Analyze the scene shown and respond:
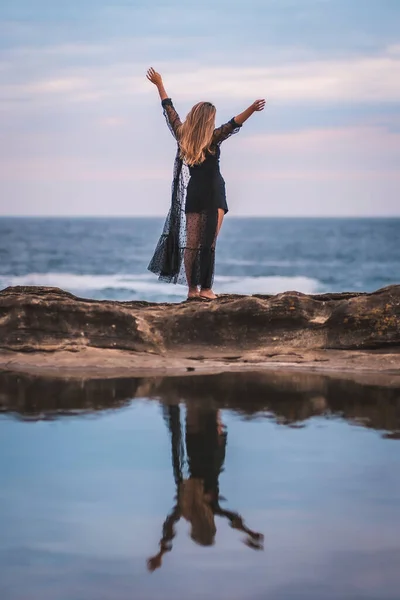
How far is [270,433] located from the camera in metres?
6.09

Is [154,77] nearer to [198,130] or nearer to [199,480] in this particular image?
[198,130]

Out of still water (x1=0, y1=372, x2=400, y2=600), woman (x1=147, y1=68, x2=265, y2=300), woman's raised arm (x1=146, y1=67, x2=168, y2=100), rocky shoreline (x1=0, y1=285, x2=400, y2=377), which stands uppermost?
woman's raised arm (x1=146, y1=67, x2=168, y2=100)

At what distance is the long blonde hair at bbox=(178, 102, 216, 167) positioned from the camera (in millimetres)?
9297

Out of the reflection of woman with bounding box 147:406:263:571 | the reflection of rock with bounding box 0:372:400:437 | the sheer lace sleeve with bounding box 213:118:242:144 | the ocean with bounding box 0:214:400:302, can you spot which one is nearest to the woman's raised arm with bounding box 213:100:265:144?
the sheer lace sleeve with bounding box 213:118:242:144

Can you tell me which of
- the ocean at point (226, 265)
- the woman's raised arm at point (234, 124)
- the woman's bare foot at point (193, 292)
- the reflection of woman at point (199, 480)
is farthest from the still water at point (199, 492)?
the ocean at point (226, 265)

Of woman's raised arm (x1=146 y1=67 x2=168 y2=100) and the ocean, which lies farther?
the ocean

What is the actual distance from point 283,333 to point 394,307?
0.93m

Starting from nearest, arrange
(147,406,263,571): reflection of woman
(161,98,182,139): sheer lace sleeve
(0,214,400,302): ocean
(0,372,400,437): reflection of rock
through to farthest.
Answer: (147,406,263,571): reflection of woman < (0,372,400,437): reflection of rock < (161,98,182,139): sheer lace sleeve < (0,214,400,302): ocean

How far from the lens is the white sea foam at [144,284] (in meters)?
36.3

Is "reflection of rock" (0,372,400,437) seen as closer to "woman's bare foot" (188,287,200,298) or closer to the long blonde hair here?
"woman's bare foot" (188,287,200,298)

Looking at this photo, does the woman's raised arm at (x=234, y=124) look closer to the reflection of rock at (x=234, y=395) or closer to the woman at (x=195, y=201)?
the woman at (x=195, y=201)

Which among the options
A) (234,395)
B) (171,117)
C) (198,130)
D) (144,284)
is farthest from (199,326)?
(144,284)

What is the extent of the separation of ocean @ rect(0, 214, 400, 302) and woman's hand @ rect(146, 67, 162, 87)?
21912mm

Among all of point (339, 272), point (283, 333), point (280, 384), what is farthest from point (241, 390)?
point (339, 272)
